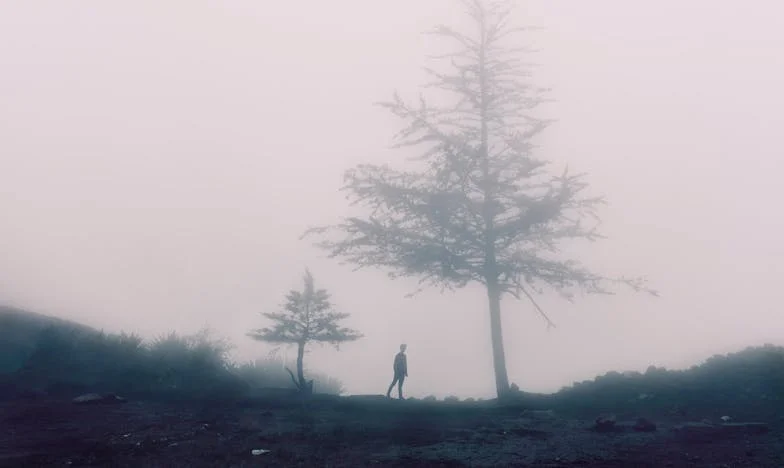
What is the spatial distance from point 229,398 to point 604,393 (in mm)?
9913

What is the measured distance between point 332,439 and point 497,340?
27.5 feet

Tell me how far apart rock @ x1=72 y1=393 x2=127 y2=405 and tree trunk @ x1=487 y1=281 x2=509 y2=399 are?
10.1 metres

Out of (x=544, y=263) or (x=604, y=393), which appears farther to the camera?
(x=544, y=263)

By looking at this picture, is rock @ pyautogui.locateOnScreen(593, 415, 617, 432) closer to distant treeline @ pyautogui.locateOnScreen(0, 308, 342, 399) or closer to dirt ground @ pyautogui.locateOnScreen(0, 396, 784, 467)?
dirt ground @ pyautogui.locateOnScreen(0, 396, 784, 467)

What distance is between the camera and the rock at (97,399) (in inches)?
553

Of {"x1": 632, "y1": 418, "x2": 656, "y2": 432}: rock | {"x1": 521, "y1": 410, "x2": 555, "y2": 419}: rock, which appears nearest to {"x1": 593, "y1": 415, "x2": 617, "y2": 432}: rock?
{"x1": 632, "y1": 418, "x2": 656, "y2": 432}: rock

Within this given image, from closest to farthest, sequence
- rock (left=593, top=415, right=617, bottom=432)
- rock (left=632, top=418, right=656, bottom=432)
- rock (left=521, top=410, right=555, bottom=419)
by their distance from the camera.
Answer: rock (left=632, top=418, right=656, bottom=432), rock (left=593, top=415, right=617, bottom=432), rock (left=521, top=410, right=555, bottom=419)

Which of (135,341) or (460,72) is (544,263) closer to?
(460,72)

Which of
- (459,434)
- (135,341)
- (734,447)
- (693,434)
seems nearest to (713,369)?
(693,434)

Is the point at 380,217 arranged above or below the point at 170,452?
above

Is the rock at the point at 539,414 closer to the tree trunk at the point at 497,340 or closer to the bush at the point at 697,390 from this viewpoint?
the bush at the point at 697,390

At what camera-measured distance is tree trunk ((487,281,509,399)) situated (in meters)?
17.3

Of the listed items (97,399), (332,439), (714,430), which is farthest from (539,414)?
(97,399)

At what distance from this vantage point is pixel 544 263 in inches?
714
